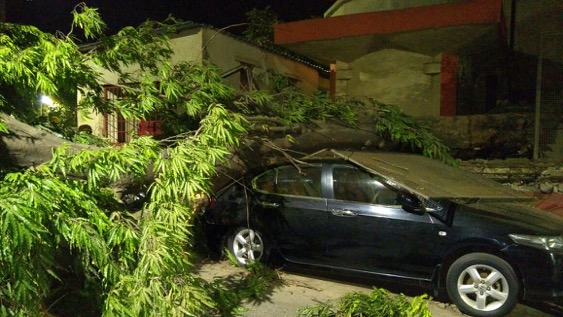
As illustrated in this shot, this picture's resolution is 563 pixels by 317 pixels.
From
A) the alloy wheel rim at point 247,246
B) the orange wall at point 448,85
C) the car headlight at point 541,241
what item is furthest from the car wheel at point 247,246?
the orange wall at point 448,85

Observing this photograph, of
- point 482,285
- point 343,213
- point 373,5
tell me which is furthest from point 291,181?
point 373,5

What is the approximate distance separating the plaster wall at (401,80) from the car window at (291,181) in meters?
5.32

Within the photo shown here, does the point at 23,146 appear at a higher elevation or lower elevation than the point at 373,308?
higher

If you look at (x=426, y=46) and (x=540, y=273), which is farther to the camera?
(x=426, y=46)

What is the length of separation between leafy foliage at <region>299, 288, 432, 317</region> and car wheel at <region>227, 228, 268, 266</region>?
165 cm

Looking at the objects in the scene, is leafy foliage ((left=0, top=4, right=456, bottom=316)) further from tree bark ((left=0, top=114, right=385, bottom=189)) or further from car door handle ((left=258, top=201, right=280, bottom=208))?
car door handle ((left=258, top=201, right=280, bottom=208))

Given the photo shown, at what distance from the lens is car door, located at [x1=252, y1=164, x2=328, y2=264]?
538 centimetres

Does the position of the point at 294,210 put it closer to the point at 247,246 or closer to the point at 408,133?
the point at 247,246

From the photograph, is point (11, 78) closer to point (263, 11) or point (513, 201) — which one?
point (513, 201)

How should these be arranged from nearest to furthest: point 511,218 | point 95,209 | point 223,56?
point 95,209 → point 511,218 → point 223,56

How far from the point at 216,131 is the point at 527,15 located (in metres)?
11.4

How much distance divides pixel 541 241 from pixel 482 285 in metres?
0.68

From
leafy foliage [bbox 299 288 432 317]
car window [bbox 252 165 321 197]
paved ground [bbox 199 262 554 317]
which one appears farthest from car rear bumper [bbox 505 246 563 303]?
car window [bbox 252 165 321 197]

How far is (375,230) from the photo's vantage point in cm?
500
